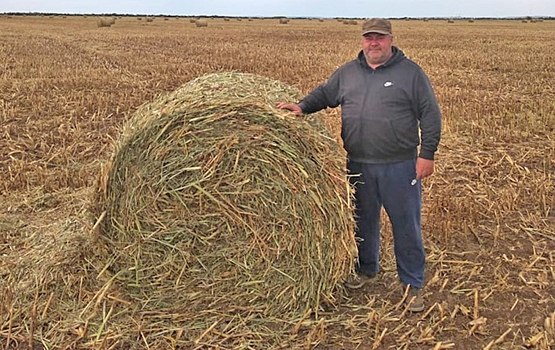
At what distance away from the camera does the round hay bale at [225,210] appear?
3.83m

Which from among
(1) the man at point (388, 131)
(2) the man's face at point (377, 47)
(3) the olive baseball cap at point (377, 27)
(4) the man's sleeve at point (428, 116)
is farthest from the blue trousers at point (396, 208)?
(3) the olive baseball cap at point (377, 27)

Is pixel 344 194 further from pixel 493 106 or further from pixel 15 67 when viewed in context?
pixel 15 67

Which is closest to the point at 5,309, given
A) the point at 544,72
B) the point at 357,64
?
the point at 357,64

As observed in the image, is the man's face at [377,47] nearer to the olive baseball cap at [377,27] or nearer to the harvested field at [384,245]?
the olive baseball cap at [377,27]

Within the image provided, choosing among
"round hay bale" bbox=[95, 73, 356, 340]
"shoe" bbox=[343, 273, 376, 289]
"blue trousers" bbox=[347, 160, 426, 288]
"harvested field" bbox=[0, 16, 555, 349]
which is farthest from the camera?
"shoe" bbox=[343, 273, 376, 289]

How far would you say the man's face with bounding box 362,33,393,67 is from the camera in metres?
3.76

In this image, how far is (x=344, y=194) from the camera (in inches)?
154

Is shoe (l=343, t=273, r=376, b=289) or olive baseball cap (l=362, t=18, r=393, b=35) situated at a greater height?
olive baseball cap (l=362, t=18, r=393, b=35)

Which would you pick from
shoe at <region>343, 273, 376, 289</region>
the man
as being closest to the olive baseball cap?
the man

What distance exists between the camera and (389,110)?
3824mm

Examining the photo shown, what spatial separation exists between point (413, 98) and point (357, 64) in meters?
0.45

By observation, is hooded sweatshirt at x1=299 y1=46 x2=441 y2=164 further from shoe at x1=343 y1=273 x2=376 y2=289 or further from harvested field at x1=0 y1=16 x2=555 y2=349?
harvested field at x1=0 y1=16 x2=555 y2=349

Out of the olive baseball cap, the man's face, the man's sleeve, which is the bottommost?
the man's sleeve

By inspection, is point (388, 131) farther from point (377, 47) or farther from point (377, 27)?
point (377, 27)
